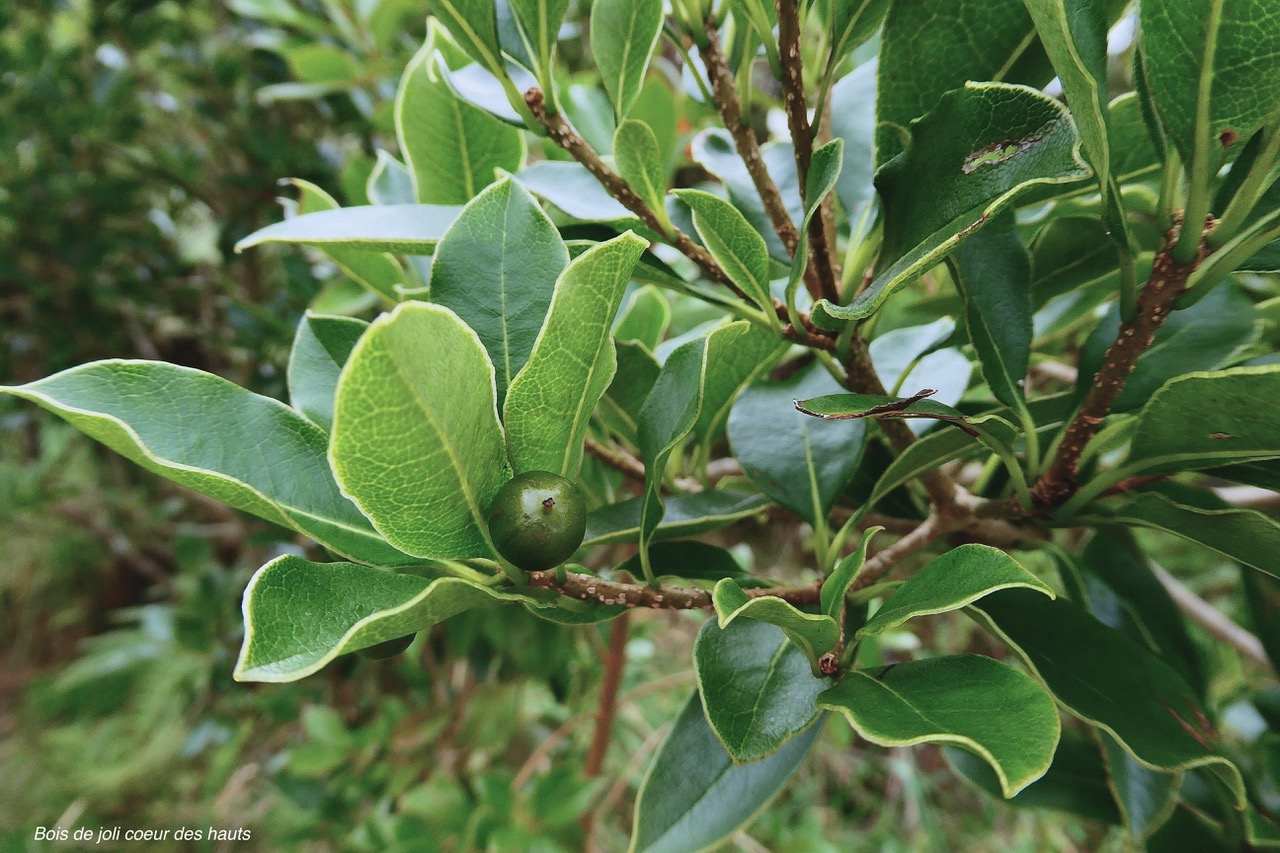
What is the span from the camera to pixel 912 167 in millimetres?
371

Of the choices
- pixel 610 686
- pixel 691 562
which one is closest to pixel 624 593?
pixel 691 562

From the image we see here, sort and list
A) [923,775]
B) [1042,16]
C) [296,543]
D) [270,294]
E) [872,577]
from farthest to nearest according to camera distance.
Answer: [923,775]
[270,294]
[296,543]
[872,577]
[1042,16]

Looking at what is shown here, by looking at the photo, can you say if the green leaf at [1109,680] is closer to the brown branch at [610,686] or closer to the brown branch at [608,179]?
the brown branch at [608,179]

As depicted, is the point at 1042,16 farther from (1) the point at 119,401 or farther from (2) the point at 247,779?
(2) the point at 247,779

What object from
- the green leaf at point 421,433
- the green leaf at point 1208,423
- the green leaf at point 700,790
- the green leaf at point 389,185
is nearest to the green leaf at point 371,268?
the green leaf at point 389,185

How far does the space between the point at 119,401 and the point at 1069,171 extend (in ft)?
1.40

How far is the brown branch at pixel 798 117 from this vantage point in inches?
14.5

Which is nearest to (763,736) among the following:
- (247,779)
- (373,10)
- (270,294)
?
(373,10)

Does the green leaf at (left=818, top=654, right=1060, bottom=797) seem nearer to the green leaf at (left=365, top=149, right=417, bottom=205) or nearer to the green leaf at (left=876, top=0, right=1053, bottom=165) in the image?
the green leaf at (left=876, top=0, right=1053, bottom=165)

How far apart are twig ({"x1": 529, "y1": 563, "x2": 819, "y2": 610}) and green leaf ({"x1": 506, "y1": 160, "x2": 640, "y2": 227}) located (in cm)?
21

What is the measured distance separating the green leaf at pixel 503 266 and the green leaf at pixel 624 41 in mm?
115

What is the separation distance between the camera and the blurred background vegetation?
1225 millimetres

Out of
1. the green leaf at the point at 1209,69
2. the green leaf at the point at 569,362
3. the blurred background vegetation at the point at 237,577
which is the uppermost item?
the green leaf at the point at 1209,69

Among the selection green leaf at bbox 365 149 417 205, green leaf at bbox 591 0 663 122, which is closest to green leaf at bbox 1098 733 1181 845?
green leaf at bbox 591 0 663 122
